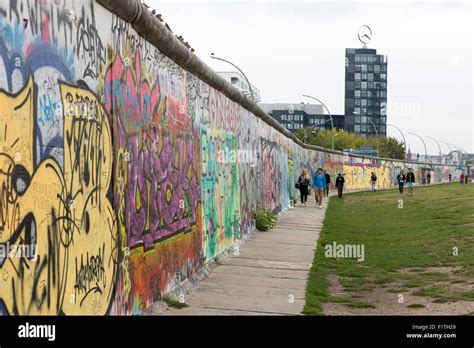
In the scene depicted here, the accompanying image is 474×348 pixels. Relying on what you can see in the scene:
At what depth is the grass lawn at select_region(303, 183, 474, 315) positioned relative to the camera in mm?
10445

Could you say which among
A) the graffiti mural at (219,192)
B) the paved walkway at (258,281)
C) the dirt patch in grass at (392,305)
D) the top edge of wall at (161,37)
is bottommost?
the dirt patch in grass at (392,305)

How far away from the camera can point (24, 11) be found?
4.87m

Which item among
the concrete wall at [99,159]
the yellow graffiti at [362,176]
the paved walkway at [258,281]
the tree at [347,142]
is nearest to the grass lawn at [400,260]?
the paved walkway at [258,281]

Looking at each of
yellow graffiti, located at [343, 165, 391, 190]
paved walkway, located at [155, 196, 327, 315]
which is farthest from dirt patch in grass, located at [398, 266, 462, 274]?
yellow graffiti, located at [343, 165, 391, 190]

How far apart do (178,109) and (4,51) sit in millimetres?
5428

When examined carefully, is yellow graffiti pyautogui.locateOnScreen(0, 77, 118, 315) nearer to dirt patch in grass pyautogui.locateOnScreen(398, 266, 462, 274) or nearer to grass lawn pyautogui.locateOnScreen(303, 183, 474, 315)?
grass lawn pyautogui.locateOnScreen(303, 183, 474, 315)

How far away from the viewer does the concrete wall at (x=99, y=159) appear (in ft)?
15.7

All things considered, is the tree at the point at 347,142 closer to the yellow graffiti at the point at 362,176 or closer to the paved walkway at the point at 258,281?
the yellow graffiti at the point at 362,176

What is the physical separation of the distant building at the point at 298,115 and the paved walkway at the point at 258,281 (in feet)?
494

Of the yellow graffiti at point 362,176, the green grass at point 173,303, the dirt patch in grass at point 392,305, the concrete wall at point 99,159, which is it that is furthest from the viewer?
the yellow graffiti at point 362,176

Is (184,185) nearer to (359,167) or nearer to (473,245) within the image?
(473,245)

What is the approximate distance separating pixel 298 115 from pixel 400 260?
165m

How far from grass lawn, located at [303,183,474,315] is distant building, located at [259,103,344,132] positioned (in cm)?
14458

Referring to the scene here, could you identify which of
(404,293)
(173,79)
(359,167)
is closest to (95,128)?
(173,79)
